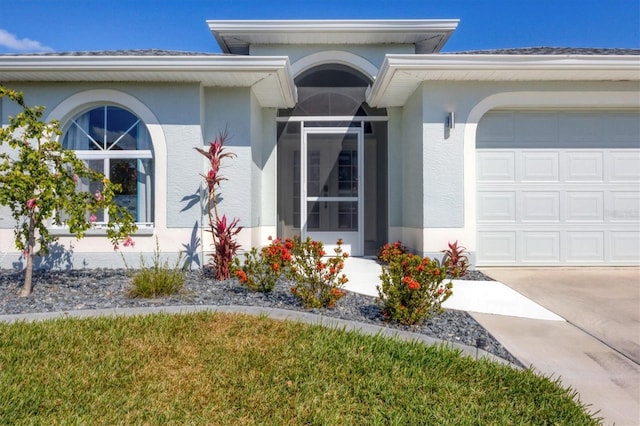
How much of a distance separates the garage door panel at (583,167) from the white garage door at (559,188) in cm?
2

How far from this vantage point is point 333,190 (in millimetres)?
9352

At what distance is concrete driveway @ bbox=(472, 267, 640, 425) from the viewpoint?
2.99m

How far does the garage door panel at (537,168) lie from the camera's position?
25.4 feet

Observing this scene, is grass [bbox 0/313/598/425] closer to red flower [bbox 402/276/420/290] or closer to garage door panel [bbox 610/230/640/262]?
red flower [bbox 402/276/420/290]

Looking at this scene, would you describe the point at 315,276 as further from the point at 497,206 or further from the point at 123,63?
the point at 123,63

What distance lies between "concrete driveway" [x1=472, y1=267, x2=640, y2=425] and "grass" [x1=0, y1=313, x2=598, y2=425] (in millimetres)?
323

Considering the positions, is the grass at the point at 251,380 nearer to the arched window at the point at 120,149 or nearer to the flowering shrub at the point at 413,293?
the flowering shrub at the point at 413,293

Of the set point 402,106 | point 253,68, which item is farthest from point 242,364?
point 402,106

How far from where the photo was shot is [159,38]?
13.0 metres

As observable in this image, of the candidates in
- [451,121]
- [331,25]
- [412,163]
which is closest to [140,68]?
[331,25]

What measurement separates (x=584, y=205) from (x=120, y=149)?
9.51 m

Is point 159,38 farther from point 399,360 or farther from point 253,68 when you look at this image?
point 399,360

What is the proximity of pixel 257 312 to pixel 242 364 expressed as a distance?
115 cm

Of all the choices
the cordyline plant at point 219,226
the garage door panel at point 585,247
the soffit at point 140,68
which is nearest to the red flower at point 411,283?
the cordyline plant at point 219,226
